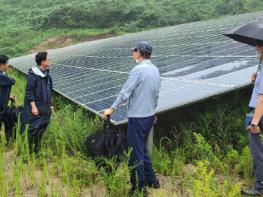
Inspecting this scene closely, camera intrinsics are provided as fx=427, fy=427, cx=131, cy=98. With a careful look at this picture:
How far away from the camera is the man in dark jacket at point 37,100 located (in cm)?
640

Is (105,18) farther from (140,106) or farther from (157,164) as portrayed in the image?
(140,106)

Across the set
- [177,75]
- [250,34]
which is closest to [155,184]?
[250,34]

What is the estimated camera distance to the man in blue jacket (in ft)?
16.4

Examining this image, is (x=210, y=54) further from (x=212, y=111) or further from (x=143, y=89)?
(x=143, y=89)

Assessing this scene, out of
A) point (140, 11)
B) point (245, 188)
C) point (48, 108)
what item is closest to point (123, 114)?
point (48, 108)

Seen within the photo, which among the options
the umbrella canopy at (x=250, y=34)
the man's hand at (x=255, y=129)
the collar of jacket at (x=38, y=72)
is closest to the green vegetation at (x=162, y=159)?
the man's hand at (x=255, y=129)

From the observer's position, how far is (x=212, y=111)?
22.7 feet

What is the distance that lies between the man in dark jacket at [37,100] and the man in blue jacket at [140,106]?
1.86 meters

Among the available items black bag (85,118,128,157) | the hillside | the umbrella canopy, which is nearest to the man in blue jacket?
black bag (85,118,128,157)

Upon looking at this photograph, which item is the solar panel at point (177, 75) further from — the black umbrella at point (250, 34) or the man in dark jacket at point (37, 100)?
the black umbrella at point (250, 34)

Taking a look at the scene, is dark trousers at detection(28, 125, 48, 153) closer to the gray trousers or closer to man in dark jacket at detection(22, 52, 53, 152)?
man in dark jacket at detection(22, 52, 53, 152)

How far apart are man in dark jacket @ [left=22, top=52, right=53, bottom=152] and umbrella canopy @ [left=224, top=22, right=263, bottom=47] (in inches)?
111

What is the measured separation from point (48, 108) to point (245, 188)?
3196 millimetres

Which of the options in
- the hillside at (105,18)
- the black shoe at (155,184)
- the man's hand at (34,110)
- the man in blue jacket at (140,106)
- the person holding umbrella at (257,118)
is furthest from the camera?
the hillside at (105,18)
